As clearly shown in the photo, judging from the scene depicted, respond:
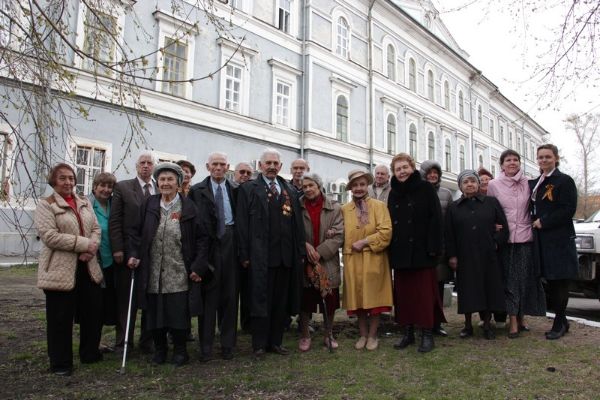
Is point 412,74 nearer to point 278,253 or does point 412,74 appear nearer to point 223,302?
point 278,253

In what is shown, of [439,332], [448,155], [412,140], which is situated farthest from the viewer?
[448,155]

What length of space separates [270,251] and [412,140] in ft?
77.0

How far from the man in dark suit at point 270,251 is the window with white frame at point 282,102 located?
1432cm

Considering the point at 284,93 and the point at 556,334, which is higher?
the point at 284,93

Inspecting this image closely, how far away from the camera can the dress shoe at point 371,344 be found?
16.0 feet

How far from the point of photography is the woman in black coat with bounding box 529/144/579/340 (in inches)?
199

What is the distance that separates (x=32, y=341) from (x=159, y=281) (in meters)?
2.04

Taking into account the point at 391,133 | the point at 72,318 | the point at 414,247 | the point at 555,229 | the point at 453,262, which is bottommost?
the point at 72,318

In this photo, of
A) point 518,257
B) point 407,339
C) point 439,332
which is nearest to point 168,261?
point 407,339

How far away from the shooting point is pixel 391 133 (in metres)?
25.2

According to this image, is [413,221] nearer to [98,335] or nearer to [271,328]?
[271,328]

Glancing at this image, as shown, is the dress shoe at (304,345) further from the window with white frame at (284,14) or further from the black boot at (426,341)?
the window with white frame at (284,14)

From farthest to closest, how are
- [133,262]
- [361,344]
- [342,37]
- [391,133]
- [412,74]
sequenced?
[412,74], [391,133], [342,37], [361,344], [133,262]

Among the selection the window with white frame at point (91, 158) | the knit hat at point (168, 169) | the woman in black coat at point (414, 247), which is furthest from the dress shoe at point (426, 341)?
the window with white frame at point (91, 158)
